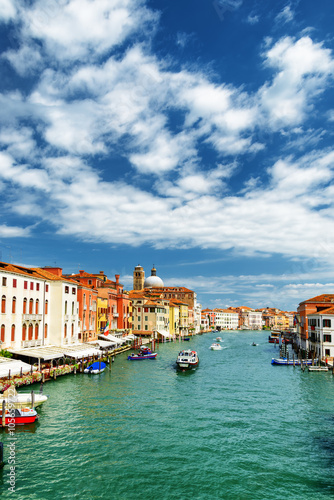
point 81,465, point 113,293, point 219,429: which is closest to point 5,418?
point 81,465

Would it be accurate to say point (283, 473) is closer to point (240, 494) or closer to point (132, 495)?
point (240, 494)

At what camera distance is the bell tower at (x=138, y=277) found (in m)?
165

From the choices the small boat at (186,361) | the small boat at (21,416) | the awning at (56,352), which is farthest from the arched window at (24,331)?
the small boat at (21,416)

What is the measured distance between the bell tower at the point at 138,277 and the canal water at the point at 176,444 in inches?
4972

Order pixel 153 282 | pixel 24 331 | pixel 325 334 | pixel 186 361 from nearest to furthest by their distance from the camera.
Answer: pixel 24 331 < pixel 186 361 < pixel 325 334 < pixel 153 282

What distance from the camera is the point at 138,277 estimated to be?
166625mm

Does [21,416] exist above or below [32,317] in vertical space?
below

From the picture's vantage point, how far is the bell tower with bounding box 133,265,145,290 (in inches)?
6511

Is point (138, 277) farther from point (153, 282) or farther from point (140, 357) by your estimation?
Answer: point (140, 357)

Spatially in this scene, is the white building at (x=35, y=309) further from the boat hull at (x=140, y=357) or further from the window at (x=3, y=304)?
the boat hull at (x=140, y=357)

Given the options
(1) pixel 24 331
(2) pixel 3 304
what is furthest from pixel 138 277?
(2) pixel 3 304

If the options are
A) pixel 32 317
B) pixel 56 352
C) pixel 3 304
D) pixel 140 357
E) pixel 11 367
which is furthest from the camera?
pixel 140 357

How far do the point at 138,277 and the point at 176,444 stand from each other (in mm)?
144735

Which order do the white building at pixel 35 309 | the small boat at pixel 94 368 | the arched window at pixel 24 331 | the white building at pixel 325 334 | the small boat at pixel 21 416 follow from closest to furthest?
the small boat at pixel 21 416 < the white building at pixel 35 309 < the arched window at pixel 24 331 < the small boat at pixel 94 368 < the white building at pixel 325 334
